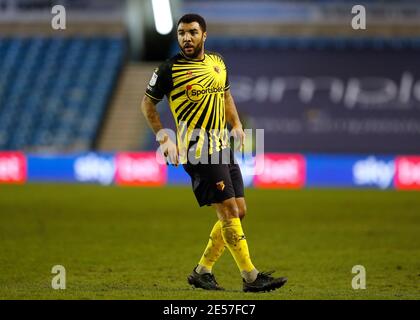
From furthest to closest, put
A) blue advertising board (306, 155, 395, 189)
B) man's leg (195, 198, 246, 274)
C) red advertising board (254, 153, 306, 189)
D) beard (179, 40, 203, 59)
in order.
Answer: red advertising board (254, 153, 306, 189) → blue advertising board (306, 155, 395, 189) → man's leg (195, 198, 246, 274) → beard (179, 40, 203, 59)

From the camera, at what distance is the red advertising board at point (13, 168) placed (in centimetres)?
2794

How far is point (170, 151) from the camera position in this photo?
27.0 feet

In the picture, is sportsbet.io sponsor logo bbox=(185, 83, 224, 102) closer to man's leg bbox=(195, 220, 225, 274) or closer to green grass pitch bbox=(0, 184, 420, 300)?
man's leg bbox=(195, 220, 225, 274)

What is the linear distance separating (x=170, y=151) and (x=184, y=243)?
532 centimetres

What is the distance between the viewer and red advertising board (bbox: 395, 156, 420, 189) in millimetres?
25500

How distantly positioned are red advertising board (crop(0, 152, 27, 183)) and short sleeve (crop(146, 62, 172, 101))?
20.1 m

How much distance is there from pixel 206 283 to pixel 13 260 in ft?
11.4

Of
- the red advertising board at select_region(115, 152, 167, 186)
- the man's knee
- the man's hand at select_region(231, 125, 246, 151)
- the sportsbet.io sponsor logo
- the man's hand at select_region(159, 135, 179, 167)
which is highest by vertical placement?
the red advertising board at select_region(115, 152, 167, 186)

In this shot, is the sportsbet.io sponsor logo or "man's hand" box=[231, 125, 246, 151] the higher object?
the sportsbet.io sponsor logo

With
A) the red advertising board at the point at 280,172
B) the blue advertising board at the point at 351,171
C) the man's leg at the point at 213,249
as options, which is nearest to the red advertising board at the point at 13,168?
the red advertising board at the point at 280,172

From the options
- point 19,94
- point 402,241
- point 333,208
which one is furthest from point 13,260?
point 19,94

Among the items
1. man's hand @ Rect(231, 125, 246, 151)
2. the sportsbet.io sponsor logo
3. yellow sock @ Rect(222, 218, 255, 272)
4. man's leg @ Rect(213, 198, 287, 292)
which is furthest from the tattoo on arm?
yellow sock @ Rect(222, 218, 255, 272)

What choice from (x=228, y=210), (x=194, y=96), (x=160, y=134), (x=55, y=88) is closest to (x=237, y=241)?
(x=228, y=210)

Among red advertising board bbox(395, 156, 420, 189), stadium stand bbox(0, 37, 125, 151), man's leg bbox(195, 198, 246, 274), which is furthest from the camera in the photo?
stadium stand bbox(0, 37, 125, 151)
